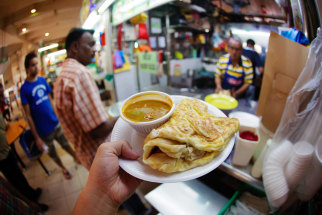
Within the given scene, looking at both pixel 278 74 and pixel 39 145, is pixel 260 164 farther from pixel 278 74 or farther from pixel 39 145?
pixel 39 145

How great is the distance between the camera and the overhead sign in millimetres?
1465

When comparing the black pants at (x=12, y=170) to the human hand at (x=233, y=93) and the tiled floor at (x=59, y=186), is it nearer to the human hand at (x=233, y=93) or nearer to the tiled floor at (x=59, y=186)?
the tiled floor at (x=59, y=186)

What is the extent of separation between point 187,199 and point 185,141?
1.34 m

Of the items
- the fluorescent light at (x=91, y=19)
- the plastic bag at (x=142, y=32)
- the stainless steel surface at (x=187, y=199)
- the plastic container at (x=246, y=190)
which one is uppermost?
the plastic bag at (x=142, y=32)

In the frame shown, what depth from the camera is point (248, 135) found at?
4.17 feet

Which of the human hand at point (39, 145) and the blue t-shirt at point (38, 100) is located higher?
the blue t-shirt at point (38, 100)

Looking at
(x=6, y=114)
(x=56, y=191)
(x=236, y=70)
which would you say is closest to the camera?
(x=6, y=114)

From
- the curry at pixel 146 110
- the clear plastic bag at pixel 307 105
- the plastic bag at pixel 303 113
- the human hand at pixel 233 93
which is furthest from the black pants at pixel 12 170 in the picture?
the human hand at pixel 233 93

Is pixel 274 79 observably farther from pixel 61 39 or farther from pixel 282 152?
pixel 61 39

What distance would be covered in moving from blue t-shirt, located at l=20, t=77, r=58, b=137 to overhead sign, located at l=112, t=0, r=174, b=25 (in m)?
1.17

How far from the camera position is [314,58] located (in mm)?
873

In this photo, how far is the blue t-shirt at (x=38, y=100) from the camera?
93cm

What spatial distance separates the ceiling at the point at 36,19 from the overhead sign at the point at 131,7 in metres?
0.80

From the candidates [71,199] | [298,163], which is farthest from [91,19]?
[71,199]
